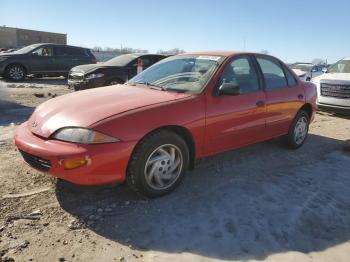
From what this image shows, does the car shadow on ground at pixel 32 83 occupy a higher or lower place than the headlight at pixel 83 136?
higher

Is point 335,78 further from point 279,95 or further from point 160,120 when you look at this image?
point 160,120

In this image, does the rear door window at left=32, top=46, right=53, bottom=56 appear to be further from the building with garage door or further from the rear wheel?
the building with garage door

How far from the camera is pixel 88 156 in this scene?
11.4 ft

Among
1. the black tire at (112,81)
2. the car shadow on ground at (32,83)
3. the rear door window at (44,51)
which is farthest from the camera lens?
the rear door window at (44,51)

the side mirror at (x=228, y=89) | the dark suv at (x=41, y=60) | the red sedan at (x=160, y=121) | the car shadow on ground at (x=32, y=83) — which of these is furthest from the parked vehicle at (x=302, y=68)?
the side mirror at (x=228, y=89)

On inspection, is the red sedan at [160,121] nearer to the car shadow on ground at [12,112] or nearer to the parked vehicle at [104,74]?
the car shadow on ground at [12,112]

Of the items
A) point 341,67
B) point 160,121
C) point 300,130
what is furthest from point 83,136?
point 341,67

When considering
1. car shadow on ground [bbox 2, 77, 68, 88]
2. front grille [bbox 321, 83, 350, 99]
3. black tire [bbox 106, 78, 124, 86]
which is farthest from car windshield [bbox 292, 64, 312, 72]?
car shadow on ground [bbox 2, 77, 68, 88]

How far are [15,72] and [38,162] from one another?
13.6 metres

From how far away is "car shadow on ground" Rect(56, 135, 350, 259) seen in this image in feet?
11.0

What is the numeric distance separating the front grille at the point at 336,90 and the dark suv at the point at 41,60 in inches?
441

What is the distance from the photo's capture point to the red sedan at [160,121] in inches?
141

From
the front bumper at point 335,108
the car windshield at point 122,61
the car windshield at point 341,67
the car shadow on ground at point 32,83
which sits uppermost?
the car windshield at point 122,61

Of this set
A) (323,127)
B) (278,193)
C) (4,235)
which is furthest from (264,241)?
(323,127)
